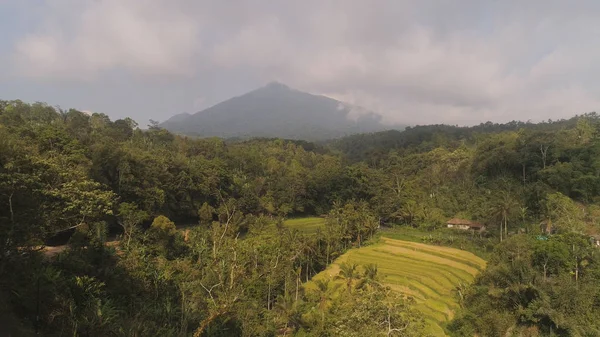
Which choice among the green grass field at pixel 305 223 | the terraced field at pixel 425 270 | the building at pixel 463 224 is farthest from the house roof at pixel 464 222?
the green grass field at pixel 305 223

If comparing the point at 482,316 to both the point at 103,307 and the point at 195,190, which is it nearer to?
the point at 103,307

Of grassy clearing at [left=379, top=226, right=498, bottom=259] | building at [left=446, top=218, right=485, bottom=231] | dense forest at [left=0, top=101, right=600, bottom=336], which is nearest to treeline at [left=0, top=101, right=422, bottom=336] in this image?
dense forest at [left=0, top=101, right=600, bottom=336]

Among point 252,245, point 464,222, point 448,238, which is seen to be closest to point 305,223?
point 448,238

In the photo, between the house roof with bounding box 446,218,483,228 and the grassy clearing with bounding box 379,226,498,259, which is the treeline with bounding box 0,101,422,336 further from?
the house roof with bounding box 446,218,483,228

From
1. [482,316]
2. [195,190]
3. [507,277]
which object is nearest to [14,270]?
[482,316]

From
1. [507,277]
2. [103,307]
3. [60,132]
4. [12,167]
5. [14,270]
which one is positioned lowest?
[507,277]

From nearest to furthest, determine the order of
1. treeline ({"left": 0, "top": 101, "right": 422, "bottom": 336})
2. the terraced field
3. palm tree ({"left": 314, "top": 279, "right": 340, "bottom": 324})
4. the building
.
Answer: treeline ({"left": 0, "top": 101, "right": 422, "bottom": 336})
palm tree ({"left": 314, "top": 279, "right": 340, "bottom": 324})
the terraced field
the building

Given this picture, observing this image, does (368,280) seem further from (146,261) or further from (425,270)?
(146,261)
